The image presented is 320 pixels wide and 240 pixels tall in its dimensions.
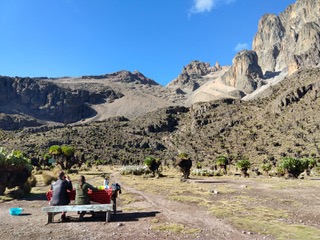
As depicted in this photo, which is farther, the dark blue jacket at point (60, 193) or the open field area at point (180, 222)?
the dark blue jacket at point (60, 193)

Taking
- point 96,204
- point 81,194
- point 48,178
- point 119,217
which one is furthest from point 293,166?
point 81,194

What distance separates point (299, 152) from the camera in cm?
7638

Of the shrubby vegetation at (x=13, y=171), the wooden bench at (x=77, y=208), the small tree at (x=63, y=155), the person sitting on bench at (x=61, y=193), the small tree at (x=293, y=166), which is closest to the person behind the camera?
the wooden bench at (x=77, y=208)

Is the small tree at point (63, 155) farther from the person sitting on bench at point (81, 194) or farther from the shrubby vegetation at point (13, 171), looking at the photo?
the person sitting on bench at point (81, 194)

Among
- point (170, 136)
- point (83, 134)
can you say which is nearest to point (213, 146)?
point (170, 136)

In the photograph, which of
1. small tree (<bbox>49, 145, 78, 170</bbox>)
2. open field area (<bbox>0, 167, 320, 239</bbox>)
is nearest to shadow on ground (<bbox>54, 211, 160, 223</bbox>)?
open field area (<bbox>0, 167, 320, 239</bbox>)

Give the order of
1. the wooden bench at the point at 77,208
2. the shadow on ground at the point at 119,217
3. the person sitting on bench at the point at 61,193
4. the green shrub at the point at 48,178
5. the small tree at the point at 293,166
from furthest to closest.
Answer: the small tree at the point at 293,166, the green shrub at the point at 48,178, the shadow on ground at the point at 119,217, the person sitting on bench at the point at 61,193, the wooden bench at the point at 77,208

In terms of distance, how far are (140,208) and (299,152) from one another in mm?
68632

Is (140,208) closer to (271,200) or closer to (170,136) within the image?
(271,200)

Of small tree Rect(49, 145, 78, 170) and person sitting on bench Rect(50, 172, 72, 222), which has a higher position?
small tree Rect(49, 145, 78, 170)

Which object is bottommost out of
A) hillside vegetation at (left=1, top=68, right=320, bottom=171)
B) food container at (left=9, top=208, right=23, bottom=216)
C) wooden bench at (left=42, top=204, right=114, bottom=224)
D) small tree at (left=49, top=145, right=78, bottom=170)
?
food container at (left=9, top=208, right=23, bottom=216)

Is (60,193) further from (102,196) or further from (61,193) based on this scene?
(102,196)

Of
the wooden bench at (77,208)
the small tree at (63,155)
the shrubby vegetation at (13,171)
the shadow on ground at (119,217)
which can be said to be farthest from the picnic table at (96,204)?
the small tree at (63,155)

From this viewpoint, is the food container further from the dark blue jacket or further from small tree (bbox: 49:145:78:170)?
small tree (bbox: 49:145:78:170)
